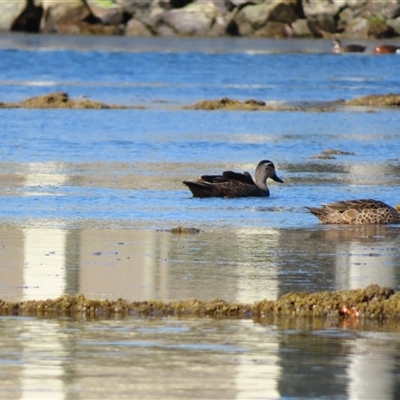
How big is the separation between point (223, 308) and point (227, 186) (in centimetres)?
689

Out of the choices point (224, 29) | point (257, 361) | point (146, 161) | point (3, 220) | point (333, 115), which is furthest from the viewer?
point (224, 29)

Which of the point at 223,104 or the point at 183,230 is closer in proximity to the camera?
the point at 183,230

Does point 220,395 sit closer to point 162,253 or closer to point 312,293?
point 312,293

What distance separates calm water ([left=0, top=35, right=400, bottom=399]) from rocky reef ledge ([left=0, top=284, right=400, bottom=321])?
0.21 meters

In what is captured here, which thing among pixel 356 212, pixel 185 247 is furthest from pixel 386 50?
pixel 185 247

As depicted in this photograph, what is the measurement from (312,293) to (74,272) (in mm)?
1951

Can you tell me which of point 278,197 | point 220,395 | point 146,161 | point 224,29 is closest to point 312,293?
point 220,395

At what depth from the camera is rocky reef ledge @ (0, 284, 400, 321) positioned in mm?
8945

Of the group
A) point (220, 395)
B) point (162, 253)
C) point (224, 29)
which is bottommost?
point (220, 395)

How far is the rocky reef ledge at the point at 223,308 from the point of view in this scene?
8.95 m

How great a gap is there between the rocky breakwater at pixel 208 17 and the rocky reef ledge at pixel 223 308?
65.3m

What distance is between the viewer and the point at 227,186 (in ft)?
51.9

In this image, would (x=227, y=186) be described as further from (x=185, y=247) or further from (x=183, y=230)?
(x=185, y=247)

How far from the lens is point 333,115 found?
96.2 ft
